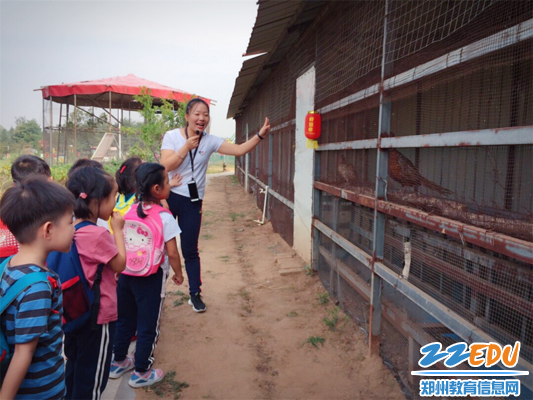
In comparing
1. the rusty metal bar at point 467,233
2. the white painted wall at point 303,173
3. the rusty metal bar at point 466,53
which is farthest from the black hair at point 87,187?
the white painted wall at point 303,173

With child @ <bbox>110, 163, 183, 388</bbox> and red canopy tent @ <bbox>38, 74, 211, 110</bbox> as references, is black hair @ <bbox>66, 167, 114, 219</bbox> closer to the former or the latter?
child @ <bbox>110, 163, 183, 388</bbox>

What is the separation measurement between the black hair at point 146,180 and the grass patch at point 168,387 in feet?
3.67

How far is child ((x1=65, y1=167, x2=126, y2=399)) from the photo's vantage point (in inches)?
72.6

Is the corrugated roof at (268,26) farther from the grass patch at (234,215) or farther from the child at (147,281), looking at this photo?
the grass patch at (234,215)

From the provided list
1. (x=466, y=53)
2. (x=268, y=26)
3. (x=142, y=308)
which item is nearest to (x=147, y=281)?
(x=142, y=308)

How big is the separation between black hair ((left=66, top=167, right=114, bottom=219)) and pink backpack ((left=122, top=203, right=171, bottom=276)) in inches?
18.9

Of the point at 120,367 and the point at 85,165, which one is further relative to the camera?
the point at 120,367

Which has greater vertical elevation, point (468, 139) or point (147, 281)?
point (468, 139)

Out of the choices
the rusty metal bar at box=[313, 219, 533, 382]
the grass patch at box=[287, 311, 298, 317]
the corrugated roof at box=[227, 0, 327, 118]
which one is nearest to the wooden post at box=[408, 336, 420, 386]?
the rusty metal bar at box=[313, 219, 533, 382]

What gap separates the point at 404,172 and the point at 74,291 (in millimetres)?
1953

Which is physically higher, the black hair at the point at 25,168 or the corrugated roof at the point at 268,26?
the corrugated roof at the point at 268,26

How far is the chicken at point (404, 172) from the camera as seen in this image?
2363 mm

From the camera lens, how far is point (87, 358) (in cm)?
190

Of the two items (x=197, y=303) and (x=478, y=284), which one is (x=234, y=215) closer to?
(x=197, y=303)
